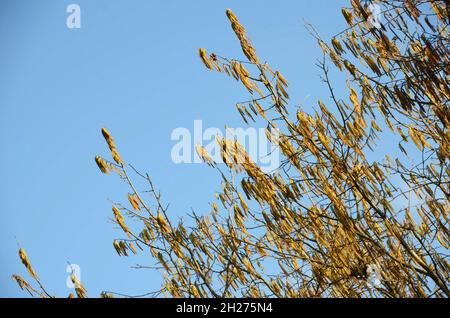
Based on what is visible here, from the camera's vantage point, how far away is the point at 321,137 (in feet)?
13.8

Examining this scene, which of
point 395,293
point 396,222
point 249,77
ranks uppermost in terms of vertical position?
point 249,77

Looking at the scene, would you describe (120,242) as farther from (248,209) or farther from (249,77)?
(249,77)

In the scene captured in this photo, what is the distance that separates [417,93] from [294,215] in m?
1.05

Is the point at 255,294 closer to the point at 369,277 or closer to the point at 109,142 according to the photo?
the point at 369,277

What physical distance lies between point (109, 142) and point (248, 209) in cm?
99

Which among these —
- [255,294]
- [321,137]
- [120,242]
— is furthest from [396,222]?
[120,242]
